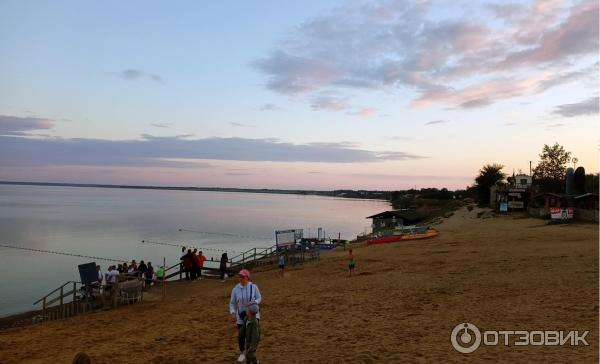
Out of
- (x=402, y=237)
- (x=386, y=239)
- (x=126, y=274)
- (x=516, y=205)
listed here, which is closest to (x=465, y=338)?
(x=126, y=274)

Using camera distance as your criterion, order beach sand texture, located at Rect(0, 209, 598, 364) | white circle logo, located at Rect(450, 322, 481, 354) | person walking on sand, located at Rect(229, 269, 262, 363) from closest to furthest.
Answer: person walking on sand, located at Rect(229, 269, 262, 363) < white circle logo, located at Rect(450, 322, 481, 354) < beach sand texture, located at Rect(0, 209, 598, 364)

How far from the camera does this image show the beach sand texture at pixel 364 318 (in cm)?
934

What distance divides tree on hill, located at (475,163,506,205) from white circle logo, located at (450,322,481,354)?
8524cm

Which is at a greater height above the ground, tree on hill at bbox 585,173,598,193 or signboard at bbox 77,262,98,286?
tree on hill at bbox 585,173,598,193

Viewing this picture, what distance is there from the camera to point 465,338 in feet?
32.3

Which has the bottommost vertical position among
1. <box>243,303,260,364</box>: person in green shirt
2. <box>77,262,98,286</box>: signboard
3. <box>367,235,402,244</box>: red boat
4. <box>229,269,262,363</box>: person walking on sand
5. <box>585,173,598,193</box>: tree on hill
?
<box>367,235,402,244</box>: red boat

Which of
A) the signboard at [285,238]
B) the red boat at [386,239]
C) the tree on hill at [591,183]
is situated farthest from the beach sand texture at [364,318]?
the tree on hill at [591,183]

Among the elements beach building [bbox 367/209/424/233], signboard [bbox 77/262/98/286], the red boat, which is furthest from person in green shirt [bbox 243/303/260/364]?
beach building [bbox 367/209/424/233]

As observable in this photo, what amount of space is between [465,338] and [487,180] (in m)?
89.5

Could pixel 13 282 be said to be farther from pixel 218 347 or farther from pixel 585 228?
pixel 585 228

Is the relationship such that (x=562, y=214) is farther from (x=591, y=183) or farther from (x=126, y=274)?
(x=591, y=183)

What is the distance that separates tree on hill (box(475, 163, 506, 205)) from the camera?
9094 centimetres

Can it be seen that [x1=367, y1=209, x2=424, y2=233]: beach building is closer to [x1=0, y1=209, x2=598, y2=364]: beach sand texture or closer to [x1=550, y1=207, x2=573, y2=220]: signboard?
[x1=550, y1=207, x2=573, y2=220]: signboard

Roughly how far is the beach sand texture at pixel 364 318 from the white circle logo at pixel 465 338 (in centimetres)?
20
